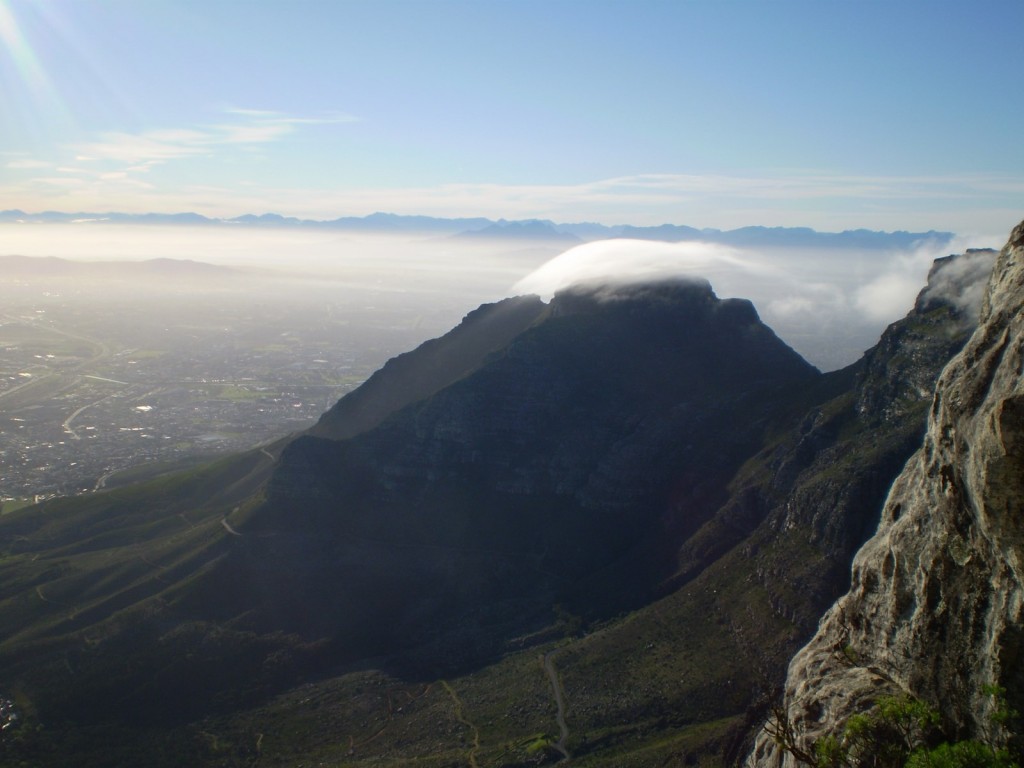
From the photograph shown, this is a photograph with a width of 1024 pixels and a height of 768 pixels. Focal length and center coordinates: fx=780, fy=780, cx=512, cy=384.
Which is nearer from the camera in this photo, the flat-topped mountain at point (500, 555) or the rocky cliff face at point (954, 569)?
the rocky cliff face at point (954, 569)

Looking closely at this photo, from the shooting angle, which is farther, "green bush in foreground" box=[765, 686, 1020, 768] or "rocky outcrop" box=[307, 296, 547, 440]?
"rocky outcrop" box=[307, 296, 547, 440]

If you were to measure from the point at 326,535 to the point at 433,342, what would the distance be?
52.8m

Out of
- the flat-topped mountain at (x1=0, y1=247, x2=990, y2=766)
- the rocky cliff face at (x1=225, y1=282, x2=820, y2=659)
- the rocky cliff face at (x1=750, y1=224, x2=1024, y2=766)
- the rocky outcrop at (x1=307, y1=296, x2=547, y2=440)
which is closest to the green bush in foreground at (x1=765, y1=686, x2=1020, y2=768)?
the rocky cliff face at (x1=750, y1=224, x2=1024, y2=766)

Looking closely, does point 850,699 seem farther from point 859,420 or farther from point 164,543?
point 164,543

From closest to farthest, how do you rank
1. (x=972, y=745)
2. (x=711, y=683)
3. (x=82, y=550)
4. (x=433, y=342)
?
(x=972, y=745), (x=711, y=683), (x=82, y=550), (x=433, y=342)

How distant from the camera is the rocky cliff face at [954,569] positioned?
19359 mm

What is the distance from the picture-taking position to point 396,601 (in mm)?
102188

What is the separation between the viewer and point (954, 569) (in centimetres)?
2194

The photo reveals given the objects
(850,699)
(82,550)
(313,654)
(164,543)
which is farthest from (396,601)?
(850,699)

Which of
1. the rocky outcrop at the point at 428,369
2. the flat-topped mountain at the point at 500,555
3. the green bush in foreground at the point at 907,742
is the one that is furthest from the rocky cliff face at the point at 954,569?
the rocky outcrop at the point at 428,369

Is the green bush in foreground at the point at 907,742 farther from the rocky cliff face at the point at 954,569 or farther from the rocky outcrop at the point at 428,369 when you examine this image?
the rocky outcrop at the point at 428,369

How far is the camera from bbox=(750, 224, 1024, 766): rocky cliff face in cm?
1936

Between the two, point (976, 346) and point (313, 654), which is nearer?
point (976, 346)

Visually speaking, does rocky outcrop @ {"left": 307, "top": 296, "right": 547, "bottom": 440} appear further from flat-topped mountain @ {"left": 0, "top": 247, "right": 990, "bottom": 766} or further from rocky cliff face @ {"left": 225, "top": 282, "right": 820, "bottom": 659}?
rocky cliff face @ {"left": 225, "top": 282, "right": 820, "bottom": 659}
